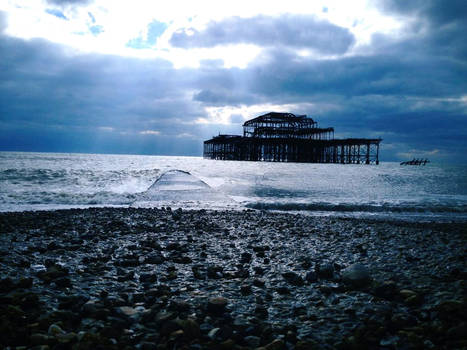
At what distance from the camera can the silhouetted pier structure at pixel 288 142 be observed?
5950 cm

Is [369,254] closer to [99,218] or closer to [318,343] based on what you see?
[318,343]

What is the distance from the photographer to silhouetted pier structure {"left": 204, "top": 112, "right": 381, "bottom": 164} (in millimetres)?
59500

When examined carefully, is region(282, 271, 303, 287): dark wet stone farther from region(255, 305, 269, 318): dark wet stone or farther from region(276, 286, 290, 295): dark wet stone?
region(255, 305, 269, 318): dark wet stone

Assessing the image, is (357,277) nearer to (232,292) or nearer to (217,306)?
(232,292)

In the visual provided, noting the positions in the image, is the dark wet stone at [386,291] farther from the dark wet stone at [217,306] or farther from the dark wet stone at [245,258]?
the dark wet stone at [245,258]

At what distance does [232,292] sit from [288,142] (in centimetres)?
5663

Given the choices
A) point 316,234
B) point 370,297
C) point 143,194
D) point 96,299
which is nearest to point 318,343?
point 370,297

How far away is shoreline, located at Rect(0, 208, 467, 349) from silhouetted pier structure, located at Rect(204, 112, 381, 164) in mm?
53444

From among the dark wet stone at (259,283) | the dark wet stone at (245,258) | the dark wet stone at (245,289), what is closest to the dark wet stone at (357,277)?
the dark wet stone at (259,283)

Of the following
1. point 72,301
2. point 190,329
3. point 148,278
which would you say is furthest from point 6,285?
point 190,329

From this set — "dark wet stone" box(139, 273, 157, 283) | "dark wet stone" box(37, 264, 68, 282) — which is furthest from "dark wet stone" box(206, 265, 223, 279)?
"dark wet stone" box(37, 264, 68, 282)

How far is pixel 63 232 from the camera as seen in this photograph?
19.4ft

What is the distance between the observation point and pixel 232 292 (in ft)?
9.65

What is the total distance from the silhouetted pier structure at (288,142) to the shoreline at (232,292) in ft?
175
